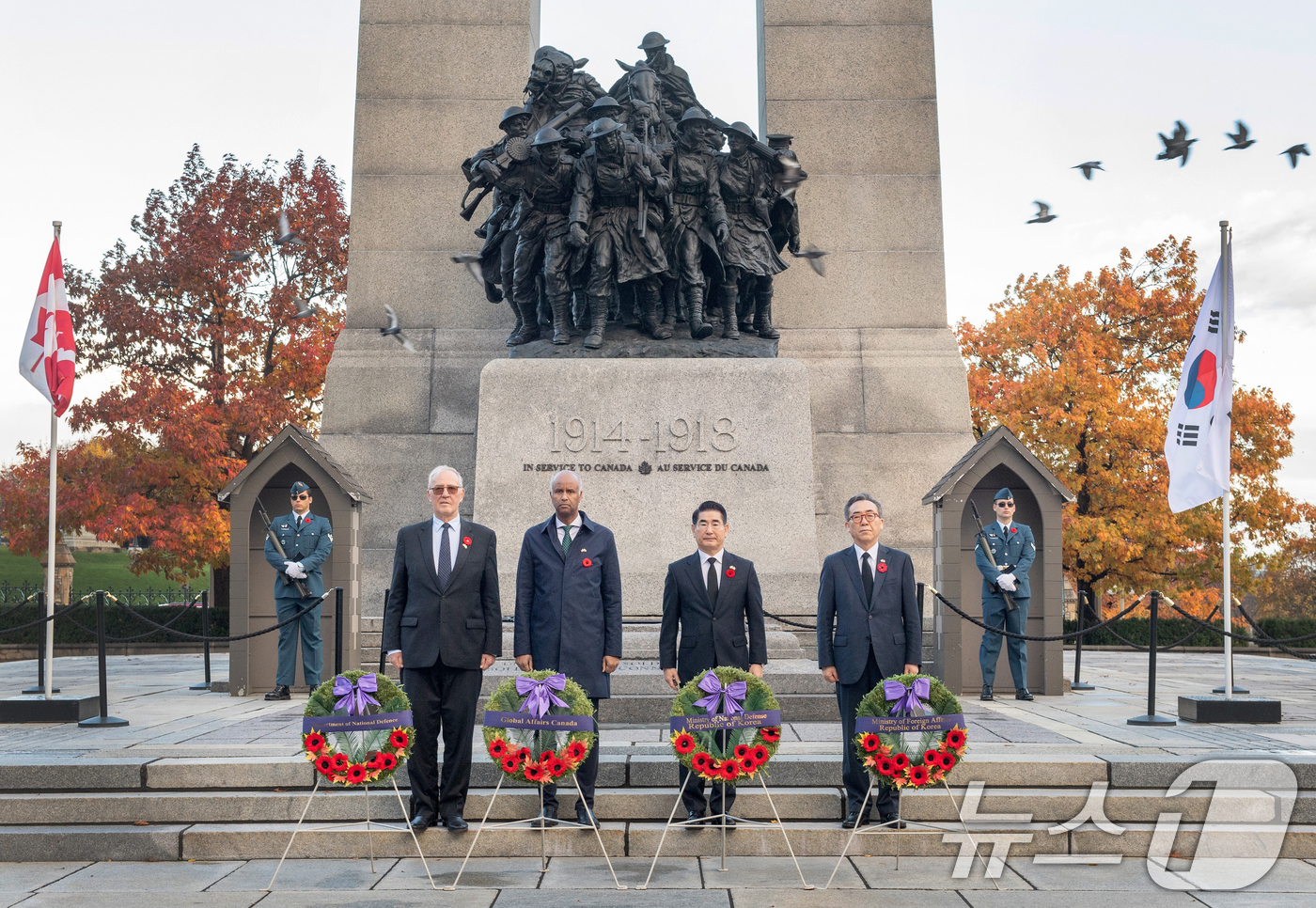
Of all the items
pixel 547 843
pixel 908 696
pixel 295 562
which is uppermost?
pixel 295 562

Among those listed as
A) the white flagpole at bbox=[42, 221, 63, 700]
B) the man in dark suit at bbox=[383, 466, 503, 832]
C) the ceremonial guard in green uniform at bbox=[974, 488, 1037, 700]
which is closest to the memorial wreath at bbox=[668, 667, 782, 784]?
the man in dark suit at bbox=[383, 466, 503, 832]

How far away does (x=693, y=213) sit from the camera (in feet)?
42.4

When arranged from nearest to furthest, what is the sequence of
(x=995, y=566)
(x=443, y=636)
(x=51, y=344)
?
(x=443, y=636) < (x=51, y=344) < (x=995, y=566)

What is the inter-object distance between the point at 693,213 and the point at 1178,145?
16.7ft

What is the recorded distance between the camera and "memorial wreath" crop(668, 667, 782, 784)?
6117 millimetres

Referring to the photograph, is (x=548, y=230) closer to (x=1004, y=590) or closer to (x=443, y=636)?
(x=1004, y=590)

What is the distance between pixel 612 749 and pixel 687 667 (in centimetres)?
105

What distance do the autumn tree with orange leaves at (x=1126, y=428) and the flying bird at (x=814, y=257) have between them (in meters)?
8.84

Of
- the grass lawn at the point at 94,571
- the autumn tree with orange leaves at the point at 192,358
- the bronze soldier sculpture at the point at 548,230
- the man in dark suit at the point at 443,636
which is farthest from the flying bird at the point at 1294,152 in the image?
the grass lawn at the point at 94,571

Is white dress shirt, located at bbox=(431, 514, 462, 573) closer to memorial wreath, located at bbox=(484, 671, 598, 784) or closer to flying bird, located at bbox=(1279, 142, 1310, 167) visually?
memorial wreath, located at bbox=(484, 671, 598, 784)

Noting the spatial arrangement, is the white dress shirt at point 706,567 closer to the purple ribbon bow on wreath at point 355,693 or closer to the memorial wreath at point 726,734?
the memorial wreath at point 726,734

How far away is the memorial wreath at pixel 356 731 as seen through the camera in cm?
601

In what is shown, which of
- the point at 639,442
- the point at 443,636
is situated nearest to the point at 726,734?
the point at 443,636

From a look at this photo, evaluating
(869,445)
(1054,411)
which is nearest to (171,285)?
(869,445)
